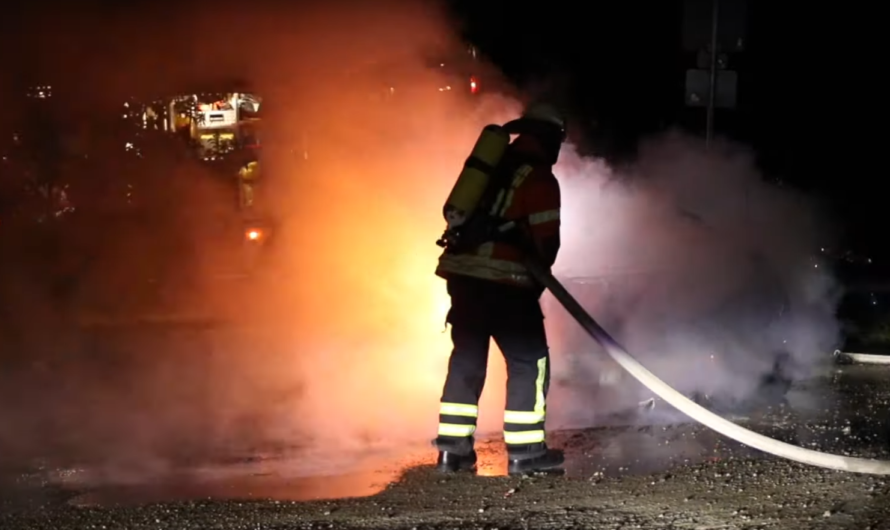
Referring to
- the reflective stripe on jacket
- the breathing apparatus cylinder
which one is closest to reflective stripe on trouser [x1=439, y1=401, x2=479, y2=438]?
the reflective stripe on jacket

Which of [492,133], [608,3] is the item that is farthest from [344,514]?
[608,3]

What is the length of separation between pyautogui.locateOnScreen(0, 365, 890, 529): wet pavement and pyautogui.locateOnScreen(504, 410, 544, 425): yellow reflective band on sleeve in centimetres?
25

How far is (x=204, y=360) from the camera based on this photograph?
8.16m

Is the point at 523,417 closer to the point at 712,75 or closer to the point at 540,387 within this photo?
the point at 540,387

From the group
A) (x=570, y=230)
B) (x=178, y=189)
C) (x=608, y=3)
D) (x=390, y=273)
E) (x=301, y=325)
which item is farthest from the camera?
(x=608, y=3)

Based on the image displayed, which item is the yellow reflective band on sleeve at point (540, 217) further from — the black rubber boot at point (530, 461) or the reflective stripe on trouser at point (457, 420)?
the black rubber boot at point (530, 461)

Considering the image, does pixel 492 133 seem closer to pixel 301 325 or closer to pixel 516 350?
pixel 516 350

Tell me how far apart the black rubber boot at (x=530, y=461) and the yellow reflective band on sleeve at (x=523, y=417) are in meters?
0.12

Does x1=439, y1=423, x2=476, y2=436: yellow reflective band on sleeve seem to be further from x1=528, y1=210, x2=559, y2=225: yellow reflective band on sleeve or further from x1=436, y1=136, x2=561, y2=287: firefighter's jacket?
x1=528, y1=210, x2=559, y2=225: yellow reflective band on sleeve

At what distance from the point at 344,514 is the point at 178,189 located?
735cm

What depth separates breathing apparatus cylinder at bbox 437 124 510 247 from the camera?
482cm

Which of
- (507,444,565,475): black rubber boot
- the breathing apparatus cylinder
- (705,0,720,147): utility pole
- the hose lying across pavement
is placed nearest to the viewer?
the hose lying across pavement

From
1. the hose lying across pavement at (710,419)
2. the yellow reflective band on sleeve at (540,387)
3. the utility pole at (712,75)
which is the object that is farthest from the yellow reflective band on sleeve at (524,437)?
the utility pole at (712,75)

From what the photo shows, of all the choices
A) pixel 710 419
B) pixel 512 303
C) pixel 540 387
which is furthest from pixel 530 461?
pixel 710 419
